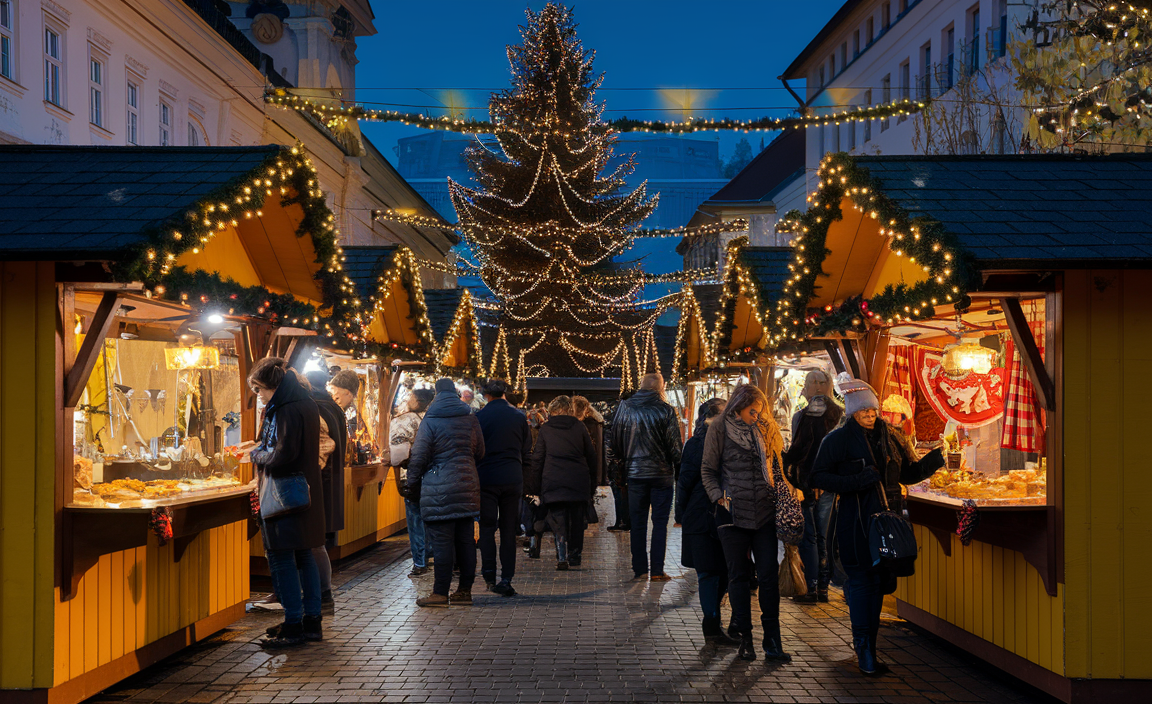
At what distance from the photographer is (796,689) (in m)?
6.74

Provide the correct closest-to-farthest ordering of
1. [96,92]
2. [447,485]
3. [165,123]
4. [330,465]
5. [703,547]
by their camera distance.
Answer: [703,547] → [330,465] → [447,485] → [96,92] → [165,123]

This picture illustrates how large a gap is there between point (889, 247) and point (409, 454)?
541cm

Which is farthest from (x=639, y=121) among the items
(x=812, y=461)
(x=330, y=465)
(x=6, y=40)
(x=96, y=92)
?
(x=96, y=92)

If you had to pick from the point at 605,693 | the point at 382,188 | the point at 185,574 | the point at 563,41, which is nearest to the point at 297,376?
the point at 185,574

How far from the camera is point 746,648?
7.61m

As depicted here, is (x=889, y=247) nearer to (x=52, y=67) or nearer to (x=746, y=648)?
(x=746, y=648)

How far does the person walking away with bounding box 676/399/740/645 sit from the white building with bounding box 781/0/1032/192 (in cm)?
1383

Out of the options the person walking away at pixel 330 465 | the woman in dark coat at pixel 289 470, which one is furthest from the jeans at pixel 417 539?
the woman in dark coat at pixel 289 470

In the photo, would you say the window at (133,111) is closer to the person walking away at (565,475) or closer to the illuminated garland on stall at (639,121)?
the illuminated garland on stall at (639,121)

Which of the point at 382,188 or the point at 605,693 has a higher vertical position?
the point at 382,188

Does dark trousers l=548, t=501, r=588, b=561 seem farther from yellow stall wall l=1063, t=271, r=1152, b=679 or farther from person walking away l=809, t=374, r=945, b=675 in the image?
yellow stall wall l=1063, t=271, r=1152, b=679

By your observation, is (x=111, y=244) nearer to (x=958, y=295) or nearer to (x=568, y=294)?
(x=958, y=295)

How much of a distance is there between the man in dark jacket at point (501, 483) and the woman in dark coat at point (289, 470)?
2590 mm

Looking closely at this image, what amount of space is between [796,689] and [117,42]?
17.2 meters
